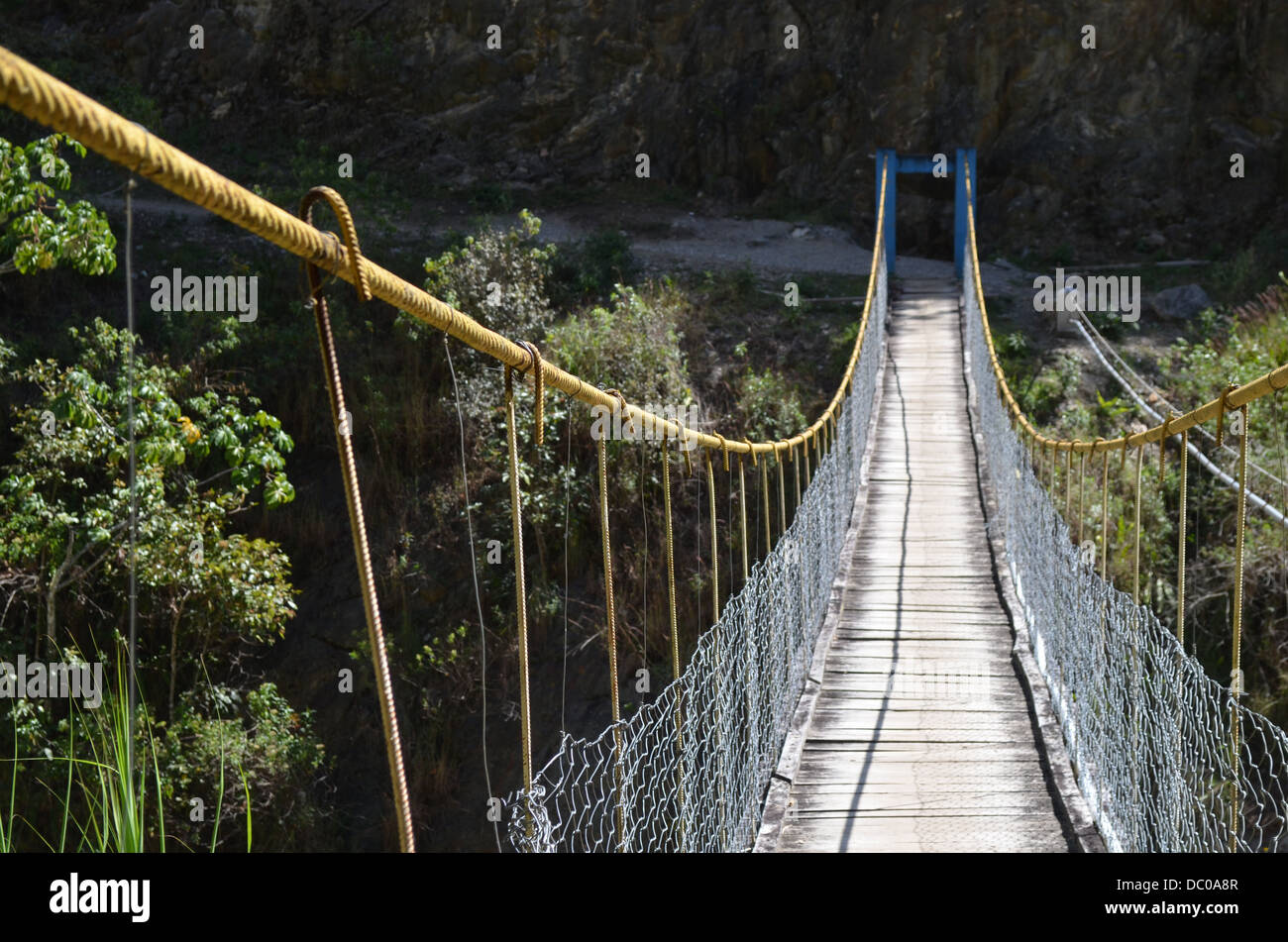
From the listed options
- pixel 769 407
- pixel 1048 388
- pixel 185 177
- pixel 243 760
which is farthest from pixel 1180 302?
pixel 185 177

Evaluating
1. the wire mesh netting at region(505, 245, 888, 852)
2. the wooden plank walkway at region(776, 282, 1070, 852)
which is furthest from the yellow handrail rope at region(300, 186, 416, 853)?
the wooden plank walkway at region(776, 282, 1070, 852)

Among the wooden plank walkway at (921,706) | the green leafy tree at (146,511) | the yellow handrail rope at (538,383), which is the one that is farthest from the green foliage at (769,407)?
the yellow handrail rope at (538,383)

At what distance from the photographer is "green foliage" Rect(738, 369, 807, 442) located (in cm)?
1002

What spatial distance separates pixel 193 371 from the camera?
10.4 metres

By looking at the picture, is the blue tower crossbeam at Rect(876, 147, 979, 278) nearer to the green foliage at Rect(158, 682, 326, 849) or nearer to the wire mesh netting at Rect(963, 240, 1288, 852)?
the wire mesh netting at Rect(963, 240, 1288, 852)

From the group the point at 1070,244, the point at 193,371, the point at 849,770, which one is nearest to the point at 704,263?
the point at 1070,244

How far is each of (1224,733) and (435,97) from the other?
12491 millimetres

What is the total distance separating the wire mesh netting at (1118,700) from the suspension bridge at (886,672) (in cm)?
2

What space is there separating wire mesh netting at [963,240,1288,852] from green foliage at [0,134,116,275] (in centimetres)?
407

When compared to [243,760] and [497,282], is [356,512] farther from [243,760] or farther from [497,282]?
[497,282]
